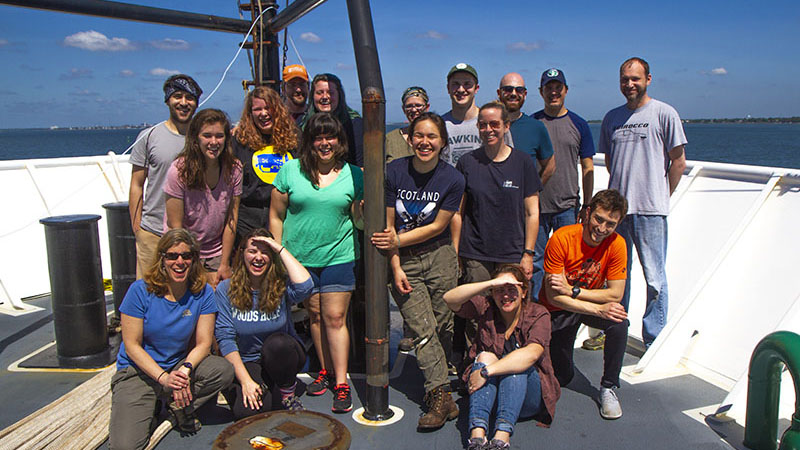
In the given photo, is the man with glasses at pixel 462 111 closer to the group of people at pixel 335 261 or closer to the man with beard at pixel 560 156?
the group of people at pixel 335 261

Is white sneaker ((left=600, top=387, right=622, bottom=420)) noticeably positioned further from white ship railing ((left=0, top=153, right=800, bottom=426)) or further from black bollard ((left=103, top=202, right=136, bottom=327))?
black bollard ((left=103, top=202, right=136, bottom=327))

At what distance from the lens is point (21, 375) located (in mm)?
4406

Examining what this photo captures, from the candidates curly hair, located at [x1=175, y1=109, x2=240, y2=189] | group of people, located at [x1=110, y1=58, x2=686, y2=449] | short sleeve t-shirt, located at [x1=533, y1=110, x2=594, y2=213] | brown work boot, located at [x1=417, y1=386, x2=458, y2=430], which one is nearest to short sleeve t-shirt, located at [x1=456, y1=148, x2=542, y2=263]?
group of people, located at [x1=110, y1=58, x2=686, y2=449]

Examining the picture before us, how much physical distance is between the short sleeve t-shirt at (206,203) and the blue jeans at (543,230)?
2225mm

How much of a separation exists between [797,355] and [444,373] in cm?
185

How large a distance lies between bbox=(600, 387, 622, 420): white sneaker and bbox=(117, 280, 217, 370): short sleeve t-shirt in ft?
8.09

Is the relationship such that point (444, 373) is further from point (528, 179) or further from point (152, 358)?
point (152, 358)

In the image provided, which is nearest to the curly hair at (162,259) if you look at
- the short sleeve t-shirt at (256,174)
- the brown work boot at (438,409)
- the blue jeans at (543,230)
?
the short sleeve t-shirt at (256,174)

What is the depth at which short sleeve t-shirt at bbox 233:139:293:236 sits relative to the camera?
410 cm

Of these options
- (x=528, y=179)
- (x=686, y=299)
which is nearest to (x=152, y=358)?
(x=528, y=179)

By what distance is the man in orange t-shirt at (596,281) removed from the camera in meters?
3.70

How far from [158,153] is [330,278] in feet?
4.70

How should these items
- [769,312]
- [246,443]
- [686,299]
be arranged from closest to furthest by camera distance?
1. [246,443]
2. [769,312]
3. [686,299]

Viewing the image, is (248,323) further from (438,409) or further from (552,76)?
(552,76)
